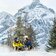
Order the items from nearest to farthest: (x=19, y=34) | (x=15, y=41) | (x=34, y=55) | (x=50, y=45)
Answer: (x=34, y=55)
(x=15, y=41)
(x=50, y=45)
(x=19, y=34)

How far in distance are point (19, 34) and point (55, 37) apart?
4.34m

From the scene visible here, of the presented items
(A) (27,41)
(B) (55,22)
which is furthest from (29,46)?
(B) (55,22)

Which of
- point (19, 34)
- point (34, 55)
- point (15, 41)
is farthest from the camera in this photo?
point (19, 34)

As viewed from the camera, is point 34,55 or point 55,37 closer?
point 34,55

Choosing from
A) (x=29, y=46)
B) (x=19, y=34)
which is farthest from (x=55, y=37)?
(x=29, y=46)

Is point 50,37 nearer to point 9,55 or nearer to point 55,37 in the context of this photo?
point 55,37

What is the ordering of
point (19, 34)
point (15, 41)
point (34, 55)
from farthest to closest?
point (19, 34)
point (15, 41)
point (34, 55)

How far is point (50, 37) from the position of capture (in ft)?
102

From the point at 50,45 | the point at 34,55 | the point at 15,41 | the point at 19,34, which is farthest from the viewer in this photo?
the point at 19,34

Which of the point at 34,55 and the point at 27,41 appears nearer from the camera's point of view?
the point at 34,55

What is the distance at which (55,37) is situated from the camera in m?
30.5

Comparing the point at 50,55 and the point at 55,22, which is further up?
the point at 55,22

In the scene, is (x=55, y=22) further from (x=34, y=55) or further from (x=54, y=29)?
(x=34, y=55)

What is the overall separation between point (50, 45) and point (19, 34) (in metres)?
4.20
